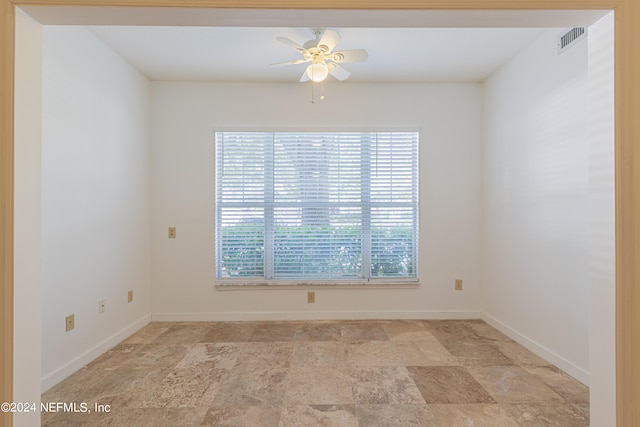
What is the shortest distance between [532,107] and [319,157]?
6.69ft

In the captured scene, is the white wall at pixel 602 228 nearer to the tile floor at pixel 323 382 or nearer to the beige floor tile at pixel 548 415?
the beige floor tile at pixel 548 415

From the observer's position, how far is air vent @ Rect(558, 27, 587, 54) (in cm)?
207

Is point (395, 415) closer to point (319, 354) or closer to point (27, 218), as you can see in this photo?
point (319, 354)

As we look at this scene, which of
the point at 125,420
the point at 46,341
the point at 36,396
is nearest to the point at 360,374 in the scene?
the point at 125,420

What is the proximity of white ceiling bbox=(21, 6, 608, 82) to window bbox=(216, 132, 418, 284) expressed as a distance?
0.70 meters

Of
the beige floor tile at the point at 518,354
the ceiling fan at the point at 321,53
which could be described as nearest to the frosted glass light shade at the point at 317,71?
the ceiling fan at the point at 321,53

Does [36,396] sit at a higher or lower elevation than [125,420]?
higher

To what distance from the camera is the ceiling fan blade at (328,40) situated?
6.96 ft

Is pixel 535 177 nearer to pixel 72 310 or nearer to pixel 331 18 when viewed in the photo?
pixel 331 18

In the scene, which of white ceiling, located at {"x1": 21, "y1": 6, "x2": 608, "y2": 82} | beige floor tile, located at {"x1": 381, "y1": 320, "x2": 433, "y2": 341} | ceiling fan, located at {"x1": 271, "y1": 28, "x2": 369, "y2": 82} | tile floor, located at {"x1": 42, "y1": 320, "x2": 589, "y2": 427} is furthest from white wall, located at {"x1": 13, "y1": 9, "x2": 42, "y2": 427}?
beige floor tile, located at {"x1": 381, "y1": 320, "x2": 433, "y2": 341}

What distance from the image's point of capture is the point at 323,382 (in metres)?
2.08

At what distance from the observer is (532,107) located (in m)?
2.61

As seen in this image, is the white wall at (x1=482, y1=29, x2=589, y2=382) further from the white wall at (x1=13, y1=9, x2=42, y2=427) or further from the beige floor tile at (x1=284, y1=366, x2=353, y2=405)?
the white wall at (x1=13, y1=9, x2=42, y2=427)

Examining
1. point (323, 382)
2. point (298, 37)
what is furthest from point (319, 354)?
point (298, 37)
